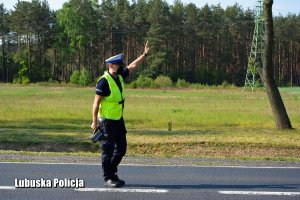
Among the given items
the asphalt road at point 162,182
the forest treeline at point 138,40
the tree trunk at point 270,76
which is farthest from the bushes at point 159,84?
the asphalt road at point 162,182

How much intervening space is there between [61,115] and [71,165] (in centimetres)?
1772

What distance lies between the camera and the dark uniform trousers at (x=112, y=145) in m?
8.05

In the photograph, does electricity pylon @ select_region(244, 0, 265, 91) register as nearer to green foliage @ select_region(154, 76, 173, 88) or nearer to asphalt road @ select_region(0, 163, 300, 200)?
green foliage @ select_region(154, 76, 173, 88)

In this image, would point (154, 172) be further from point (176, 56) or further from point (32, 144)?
point (176, 56)

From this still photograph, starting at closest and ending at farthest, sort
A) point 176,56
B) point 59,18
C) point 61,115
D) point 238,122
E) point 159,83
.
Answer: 1. point 238,122
2. point 61,115
3. point 159,83
4. point 59,18
5. point 176,56

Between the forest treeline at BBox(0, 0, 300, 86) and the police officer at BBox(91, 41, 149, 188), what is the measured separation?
80.3 metres

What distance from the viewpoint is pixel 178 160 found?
11508 mm

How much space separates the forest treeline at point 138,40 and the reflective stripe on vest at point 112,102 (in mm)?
80380

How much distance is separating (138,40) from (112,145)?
91807mm

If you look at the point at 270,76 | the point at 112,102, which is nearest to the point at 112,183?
the point at 112,102

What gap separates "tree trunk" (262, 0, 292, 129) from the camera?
→ 63.2ft

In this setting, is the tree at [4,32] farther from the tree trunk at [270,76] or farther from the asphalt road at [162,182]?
the asphalt road at [162,182]

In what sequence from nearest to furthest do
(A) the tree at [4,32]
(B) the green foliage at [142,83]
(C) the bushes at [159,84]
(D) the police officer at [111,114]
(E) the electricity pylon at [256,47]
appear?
(D) the police officer at [111,114], (E) the electricity pylon at [256,47], (B) the green foliage at [142,83], (C) the bushes at [159,84], (A) the tree at [4,32]

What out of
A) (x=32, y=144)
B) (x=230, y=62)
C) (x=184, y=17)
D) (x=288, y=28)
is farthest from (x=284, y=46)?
(x=32, y=144)
